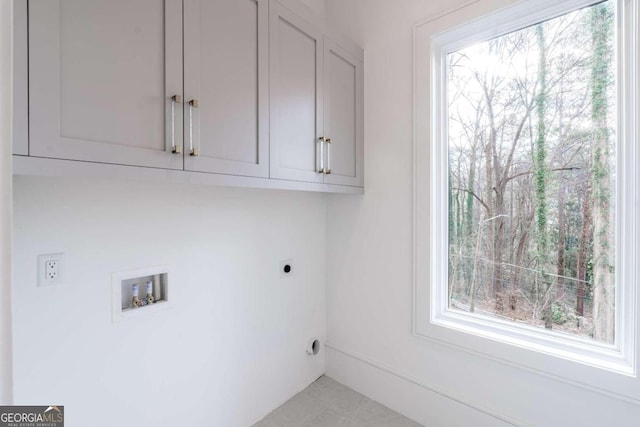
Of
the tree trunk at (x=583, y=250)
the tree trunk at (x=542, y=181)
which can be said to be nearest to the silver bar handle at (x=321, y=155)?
the tree trunk at (x=542, y=181)

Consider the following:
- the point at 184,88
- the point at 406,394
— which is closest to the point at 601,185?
the point at 406,394

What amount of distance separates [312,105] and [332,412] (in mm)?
1752

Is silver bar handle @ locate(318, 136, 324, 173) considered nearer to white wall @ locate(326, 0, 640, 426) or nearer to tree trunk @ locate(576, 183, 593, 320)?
white wall @ locate(326, 0, 640, 426)

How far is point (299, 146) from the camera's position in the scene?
1449mm

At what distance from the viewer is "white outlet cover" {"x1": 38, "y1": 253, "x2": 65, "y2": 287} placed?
0.99 metres

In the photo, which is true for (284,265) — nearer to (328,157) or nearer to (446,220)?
(328,157)

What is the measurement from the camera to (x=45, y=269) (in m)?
1.00

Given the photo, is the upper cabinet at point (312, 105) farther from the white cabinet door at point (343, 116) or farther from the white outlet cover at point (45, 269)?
the white outlet cover at point (45, 269)

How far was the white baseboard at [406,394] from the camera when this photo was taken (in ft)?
4.86

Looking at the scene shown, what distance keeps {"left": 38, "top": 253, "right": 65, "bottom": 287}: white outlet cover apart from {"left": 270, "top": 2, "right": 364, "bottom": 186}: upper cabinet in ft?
2.70

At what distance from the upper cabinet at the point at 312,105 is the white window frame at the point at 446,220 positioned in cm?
37

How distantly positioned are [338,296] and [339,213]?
0.59m

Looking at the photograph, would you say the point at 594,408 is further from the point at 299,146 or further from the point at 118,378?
the point at 118,378

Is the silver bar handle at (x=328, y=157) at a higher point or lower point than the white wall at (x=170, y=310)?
higher
